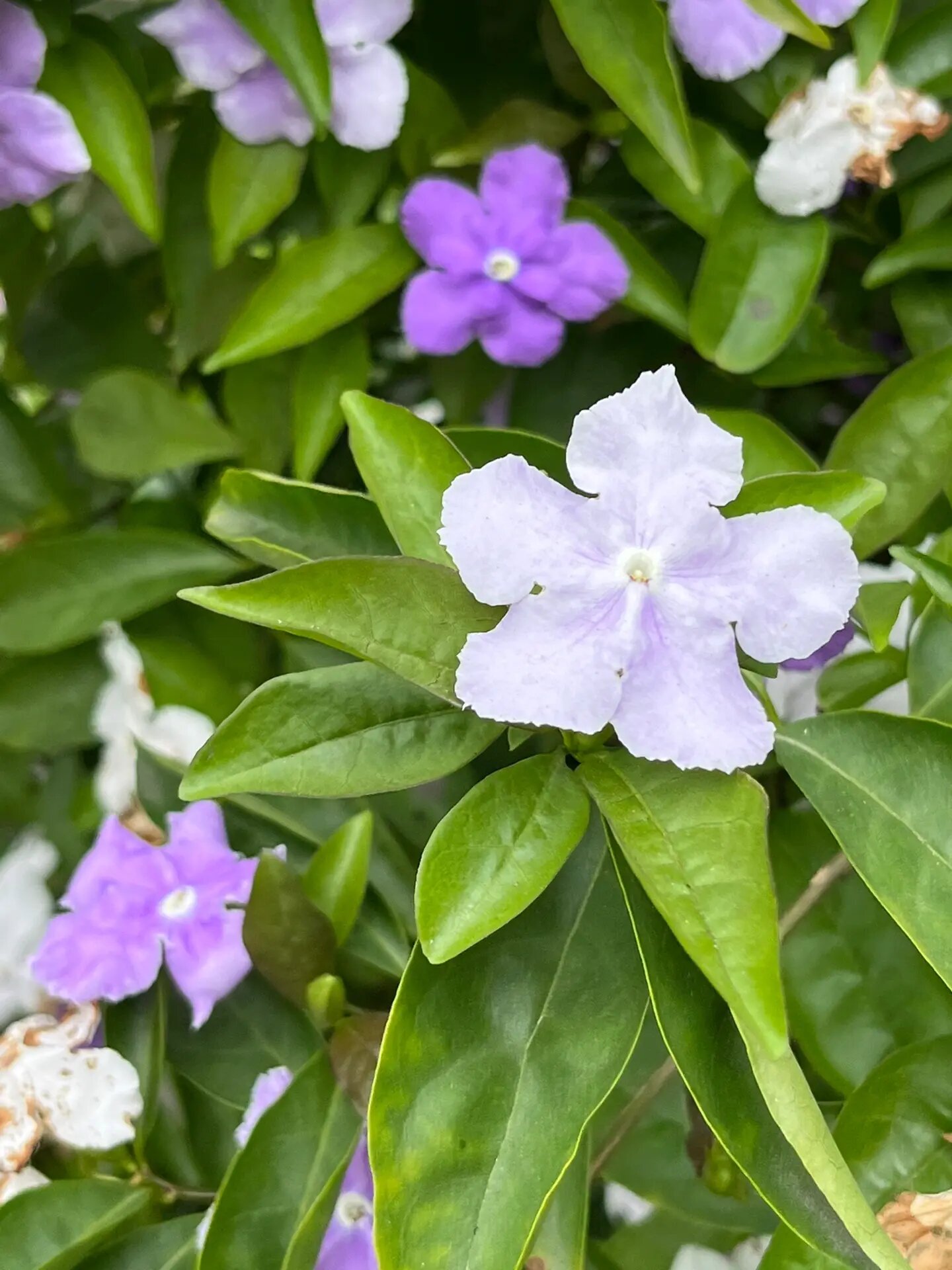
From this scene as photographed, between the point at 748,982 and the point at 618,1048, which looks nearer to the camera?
the point at 748,982

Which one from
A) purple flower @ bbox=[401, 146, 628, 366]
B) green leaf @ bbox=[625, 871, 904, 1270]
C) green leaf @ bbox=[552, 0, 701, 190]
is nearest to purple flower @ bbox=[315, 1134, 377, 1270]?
green leaf @ bbox=[625, 871, 904, 1270]

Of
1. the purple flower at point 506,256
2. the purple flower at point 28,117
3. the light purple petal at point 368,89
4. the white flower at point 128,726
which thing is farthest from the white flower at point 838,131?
the white flower at point 128,726

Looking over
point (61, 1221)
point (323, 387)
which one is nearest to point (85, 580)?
point (323, 387)

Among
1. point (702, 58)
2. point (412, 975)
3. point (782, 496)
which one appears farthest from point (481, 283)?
point (412, 975)

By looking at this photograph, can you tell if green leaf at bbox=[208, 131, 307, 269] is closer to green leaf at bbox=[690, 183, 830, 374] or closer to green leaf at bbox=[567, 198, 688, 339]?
green leaf at bbox=[567, 198, 688, 339]

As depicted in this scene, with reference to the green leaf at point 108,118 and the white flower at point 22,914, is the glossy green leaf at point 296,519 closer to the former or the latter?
the green leaf at point 108,118

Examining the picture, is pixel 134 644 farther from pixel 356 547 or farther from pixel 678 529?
pixel 678 529
